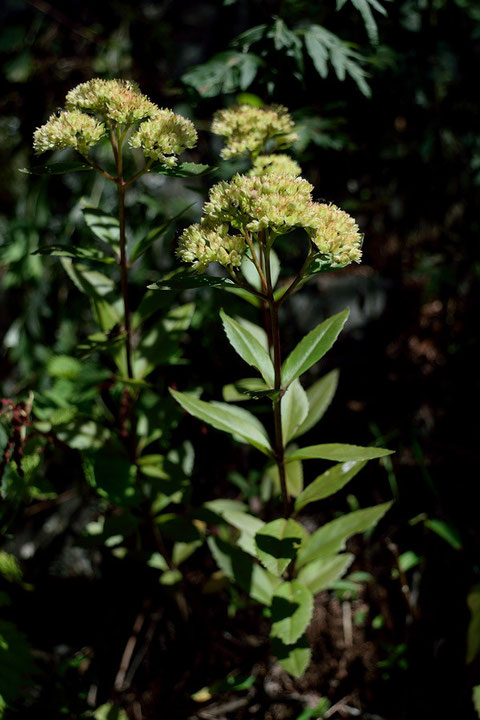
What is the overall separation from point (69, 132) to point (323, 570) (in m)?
1.17

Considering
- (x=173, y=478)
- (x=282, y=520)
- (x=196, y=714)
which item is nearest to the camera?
(x=282, y=520)

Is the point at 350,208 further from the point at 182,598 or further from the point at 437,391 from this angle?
the point at 182,598

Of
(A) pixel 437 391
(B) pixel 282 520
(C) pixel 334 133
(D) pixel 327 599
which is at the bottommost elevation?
(D) pixel 327 599

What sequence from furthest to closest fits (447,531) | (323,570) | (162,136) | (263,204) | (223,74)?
(447,531)
(223,74)
(323,570)
(162,136)
(263,204)

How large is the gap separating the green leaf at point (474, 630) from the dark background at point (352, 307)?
0.29 feet

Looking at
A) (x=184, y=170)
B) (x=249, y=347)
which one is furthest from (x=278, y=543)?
(x=184, y=170)

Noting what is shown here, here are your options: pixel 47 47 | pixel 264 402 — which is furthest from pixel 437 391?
pixel 47 47

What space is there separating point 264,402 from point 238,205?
0.93m

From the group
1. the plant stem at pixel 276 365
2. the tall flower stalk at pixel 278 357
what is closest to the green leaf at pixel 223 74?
the tall flower stalk at pixel 278 357

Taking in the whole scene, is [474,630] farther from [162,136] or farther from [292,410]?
[162,136]

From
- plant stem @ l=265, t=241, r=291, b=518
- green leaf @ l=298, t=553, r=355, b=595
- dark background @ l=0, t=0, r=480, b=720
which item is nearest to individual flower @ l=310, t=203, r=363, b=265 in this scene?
plant stem @ l=265, t=241, r=291, b=518

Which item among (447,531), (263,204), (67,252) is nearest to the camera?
(263,204)

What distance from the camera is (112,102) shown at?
3.51ft

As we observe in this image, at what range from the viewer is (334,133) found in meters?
1.99
